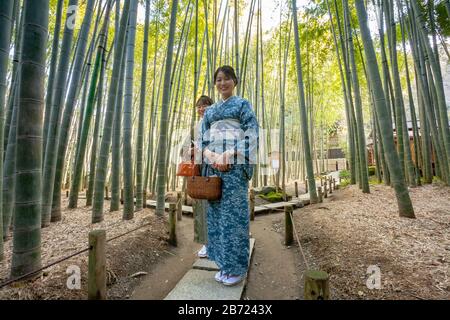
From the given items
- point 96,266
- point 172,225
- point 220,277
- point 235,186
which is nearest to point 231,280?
point 220,277

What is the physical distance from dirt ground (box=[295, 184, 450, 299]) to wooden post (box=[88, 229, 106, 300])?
1.75 metres

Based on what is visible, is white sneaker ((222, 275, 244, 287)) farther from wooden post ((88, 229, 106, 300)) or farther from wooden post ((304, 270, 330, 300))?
wooden post ((88, 229, 106, 300))

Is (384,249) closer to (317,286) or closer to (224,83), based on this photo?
(317,286)

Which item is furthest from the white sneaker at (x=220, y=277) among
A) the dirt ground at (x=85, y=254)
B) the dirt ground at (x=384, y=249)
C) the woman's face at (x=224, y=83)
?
the woman's face at (x=224, y=83)

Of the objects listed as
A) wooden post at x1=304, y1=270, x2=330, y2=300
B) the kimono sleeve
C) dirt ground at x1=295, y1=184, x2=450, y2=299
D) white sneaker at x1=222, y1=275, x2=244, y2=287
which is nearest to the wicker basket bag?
the kimono sleeve

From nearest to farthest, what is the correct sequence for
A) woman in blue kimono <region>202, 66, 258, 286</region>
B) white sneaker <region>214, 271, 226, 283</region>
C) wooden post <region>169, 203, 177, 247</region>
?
1. woman in blue kimono <region>202, 66, 258, 286</region>
2. white sneaker <region>214, 271, 226, 283</region>
3. wooden post <region>169, 203, 177, 247</region>

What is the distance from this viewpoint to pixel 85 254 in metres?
2.20

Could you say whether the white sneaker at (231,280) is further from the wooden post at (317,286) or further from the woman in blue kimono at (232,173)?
the wooden post at (317,286)

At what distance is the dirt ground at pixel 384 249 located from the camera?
1599 mm

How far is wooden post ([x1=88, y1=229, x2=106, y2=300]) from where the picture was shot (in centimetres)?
155

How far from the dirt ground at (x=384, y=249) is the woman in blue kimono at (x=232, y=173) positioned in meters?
0.85

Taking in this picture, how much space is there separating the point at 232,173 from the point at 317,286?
0.90m

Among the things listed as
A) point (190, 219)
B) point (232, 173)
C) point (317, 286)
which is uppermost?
point (232, 173)
